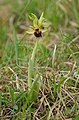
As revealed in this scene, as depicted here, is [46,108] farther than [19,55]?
No

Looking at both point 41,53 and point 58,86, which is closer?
point 58,86

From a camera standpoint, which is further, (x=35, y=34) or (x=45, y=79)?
(x=45, y=79)

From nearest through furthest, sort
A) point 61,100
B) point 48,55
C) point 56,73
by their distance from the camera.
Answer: point 61,100, point 56,73, point 48,55

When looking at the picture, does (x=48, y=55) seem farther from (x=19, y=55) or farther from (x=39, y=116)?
(x=39, y=116)

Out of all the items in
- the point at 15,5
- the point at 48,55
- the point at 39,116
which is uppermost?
the point at 15,5

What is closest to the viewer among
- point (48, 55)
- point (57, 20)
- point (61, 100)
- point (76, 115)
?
point (76, 115)

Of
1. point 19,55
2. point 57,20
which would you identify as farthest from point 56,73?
point 57,20

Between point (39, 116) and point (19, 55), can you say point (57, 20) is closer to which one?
point (19, 55)

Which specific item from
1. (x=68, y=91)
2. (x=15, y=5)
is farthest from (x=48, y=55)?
(x=15, y=5)

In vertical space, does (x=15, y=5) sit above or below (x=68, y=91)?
above

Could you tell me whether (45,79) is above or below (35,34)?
below
